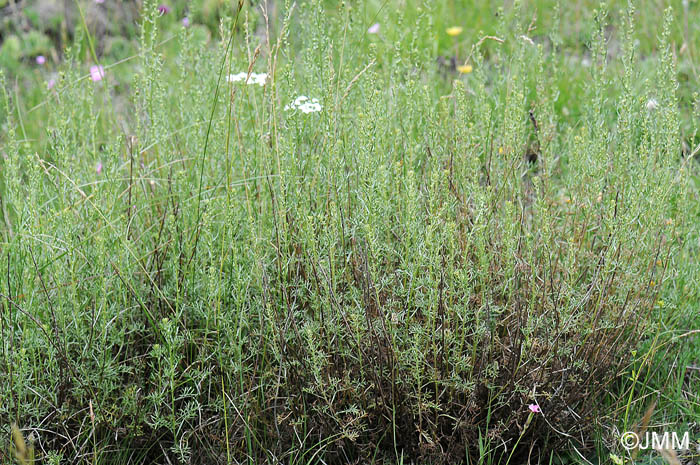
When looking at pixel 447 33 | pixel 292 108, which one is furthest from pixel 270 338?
pixel 447 33

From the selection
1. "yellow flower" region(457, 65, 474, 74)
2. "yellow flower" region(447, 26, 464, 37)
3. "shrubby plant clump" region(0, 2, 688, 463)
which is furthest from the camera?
"yellow flower" region(447, 26, 464, 37)

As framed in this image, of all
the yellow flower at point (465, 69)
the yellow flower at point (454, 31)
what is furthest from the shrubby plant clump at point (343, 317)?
the yellow flower at point (454, 31)

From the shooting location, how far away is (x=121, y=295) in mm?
2150

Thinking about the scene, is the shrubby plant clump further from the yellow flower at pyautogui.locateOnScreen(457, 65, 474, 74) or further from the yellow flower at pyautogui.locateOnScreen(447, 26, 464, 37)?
the yellow flower at pyautogui.locateOnScreen(447, 26, 464, 37)

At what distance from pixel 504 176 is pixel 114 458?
1.39 m

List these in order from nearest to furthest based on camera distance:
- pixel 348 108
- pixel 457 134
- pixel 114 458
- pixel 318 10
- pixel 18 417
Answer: pixel 18 417
pixel 114 458
pixel 457 134
pixel 318 10
pixel 348 108

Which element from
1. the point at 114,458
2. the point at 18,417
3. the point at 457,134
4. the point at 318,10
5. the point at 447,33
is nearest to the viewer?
the point at 18,417

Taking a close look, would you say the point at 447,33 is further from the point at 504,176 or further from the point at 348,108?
the point at 504,176

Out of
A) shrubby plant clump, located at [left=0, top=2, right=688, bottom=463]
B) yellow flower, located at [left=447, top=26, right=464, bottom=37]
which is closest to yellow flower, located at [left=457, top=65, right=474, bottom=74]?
yellow flower, located at [left=447, top=26, right=464, bottom=37]

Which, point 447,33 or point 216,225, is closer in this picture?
point 216,225

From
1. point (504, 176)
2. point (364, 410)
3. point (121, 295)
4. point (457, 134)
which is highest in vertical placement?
point (457, 134)

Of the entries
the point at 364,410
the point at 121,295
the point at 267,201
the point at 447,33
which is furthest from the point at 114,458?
the point at 447,33

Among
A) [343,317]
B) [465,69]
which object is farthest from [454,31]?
[343,317]

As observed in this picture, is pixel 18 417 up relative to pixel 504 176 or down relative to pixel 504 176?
down
